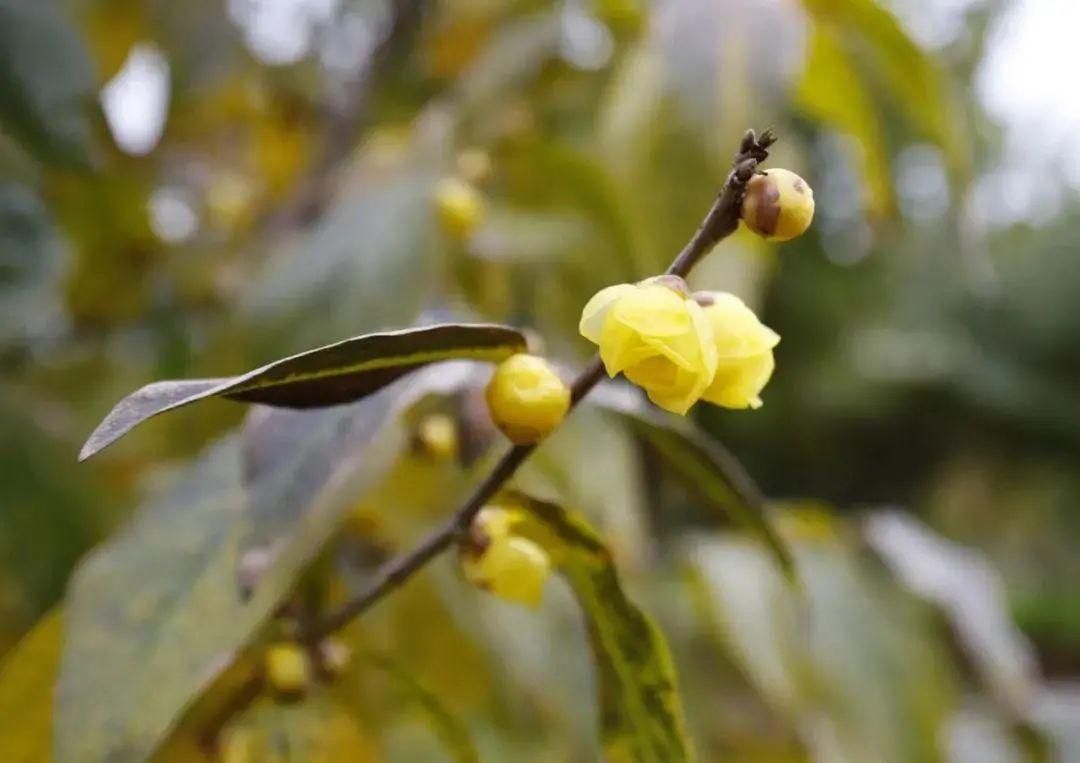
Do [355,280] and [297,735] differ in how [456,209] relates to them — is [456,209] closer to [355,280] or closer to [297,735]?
[355,280]

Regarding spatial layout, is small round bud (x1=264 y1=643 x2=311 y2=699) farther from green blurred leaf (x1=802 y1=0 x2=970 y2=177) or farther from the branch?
green blurred leaf (x1=802 y1=0 x2=970 y2=177)

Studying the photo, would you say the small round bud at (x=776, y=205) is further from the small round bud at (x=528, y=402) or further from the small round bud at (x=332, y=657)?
the small round bud at (x=332, y=657)

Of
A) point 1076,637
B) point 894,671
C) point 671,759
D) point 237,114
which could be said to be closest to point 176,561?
point 671,759

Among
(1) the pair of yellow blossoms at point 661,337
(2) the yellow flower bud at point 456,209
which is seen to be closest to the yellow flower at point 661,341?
(1) the pair of yellow blossoms at point 661,337

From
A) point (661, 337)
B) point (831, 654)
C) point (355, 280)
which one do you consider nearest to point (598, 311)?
point (661, 337)

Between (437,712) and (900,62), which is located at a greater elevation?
(900,62)

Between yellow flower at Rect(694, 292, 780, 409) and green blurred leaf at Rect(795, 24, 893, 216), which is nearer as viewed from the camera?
yellow flower at Rect(694, 292, 780, 409)

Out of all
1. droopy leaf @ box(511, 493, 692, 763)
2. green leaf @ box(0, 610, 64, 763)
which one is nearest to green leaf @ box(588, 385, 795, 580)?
droopy leaf @ box(511, 493, 692, 763)
